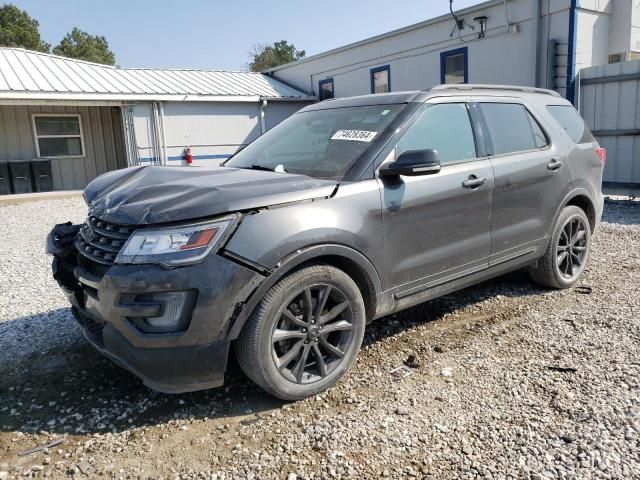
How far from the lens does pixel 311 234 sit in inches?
114

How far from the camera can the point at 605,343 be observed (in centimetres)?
371

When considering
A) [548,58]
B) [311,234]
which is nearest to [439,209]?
[311,234]

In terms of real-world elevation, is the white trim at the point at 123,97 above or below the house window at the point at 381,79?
below

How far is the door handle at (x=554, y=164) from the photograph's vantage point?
445 centimetres

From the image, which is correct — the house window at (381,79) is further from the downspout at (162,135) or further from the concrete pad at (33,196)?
the concrete pad at (33,196)

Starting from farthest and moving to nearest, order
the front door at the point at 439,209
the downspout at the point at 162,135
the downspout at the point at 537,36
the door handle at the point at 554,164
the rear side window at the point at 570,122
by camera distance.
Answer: the downspout at the point at 162,135
the downspout at the point at 537,36
the rear side window at the point at 570,122
the door handle at the point at 554,164
the front door at the point at 439,209

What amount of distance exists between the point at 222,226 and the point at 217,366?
73 cm

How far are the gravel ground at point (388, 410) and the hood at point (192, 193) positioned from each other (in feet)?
3.71

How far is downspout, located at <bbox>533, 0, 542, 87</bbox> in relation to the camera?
11484 mm

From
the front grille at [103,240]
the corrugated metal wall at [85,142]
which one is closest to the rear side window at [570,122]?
the front grille at [103,240]

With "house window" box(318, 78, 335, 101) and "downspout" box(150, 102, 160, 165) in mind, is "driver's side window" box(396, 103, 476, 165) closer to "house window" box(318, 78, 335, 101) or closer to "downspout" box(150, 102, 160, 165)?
"downspout" box(150, 102, 160, 165)

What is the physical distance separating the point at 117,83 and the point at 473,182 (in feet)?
50.6

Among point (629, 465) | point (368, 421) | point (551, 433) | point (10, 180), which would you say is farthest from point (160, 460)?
point (10, 180)

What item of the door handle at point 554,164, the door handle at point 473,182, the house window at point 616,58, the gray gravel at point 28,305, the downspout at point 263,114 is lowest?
the gray gravel at point 28,305
